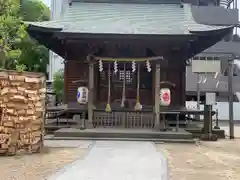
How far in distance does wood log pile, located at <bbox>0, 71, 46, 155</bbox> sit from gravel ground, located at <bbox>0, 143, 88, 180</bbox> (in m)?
0.35

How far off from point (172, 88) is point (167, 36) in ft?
12.0

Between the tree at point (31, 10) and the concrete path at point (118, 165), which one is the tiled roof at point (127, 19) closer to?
the concrete path at point (118, 165)

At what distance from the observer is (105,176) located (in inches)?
255

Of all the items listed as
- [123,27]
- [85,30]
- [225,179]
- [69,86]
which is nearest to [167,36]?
[123,27]

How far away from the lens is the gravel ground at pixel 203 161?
694cm

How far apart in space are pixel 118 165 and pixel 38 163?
1754mm

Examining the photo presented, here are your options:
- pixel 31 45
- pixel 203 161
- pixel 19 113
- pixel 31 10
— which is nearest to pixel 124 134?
pixel 203 161

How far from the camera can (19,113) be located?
355 inches

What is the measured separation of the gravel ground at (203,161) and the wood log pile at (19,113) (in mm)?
3492

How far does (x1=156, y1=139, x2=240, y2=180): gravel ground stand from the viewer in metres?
6.94

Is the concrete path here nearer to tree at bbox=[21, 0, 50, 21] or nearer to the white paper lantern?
the white paper lantern

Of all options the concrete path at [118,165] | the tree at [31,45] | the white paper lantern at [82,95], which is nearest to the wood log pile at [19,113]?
the concrete path at [118,165]

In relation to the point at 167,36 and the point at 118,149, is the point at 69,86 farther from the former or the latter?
the point at 118,149

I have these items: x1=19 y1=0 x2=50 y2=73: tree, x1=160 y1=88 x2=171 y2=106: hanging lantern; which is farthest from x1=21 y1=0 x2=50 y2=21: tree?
x1=160 y1=88 x2=171 y2=106: hanging lantern
